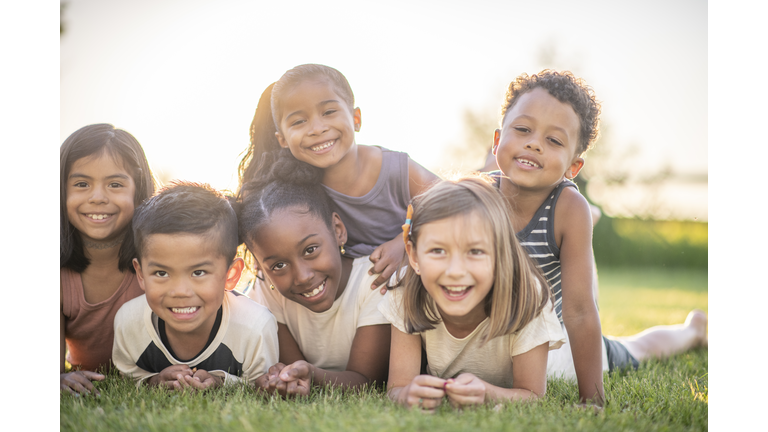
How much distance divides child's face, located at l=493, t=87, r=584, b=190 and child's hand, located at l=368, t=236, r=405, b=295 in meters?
0.73

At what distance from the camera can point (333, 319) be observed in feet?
10.1

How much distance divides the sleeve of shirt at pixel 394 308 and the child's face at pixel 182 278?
838 millimetres

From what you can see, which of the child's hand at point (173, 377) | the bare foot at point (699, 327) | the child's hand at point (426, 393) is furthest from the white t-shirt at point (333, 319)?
the bare foot at point (699, 327)

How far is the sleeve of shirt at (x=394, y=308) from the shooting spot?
2.60m

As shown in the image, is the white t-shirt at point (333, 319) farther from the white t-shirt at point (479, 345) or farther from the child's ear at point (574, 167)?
the child's ear at point (574, 167)

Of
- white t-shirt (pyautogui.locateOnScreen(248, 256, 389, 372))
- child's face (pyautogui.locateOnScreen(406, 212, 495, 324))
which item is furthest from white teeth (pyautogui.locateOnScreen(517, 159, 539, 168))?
white t-shirt (pyautogui.locateOnScreen(248, 256, 389, 372))

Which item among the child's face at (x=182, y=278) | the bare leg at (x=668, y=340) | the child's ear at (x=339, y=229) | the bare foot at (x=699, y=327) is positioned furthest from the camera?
the bare foot at (x=699, y=327)

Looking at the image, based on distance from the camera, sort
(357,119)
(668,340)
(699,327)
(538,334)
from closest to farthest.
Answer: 1. (538,334)
2. (357,119)
3. (668,340)
4. (699,327)

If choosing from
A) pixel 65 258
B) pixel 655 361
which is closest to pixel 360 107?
pixel 65 258

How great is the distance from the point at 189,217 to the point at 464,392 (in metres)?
1.58

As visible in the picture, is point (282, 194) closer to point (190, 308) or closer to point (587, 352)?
point (190, 308)

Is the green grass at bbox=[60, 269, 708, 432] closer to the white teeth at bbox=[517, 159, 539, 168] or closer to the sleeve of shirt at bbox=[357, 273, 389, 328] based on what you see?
the sleeve of shirt at bbox=[357, 273, 389, 328]

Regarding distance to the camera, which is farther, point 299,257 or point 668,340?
point 668,340

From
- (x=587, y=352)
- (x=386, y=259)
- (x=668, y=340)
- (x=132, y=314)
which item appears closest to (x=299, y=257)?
(x=386, y=259)
